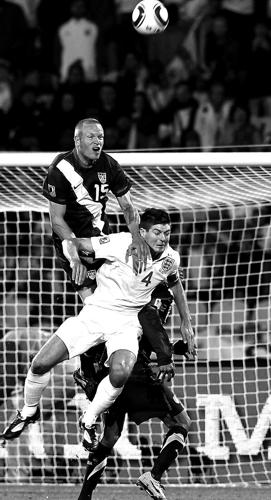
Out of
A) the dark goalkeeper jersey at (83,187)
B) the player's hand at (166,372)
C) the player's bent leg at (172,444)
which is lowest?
the player's bent leg at (172,444)

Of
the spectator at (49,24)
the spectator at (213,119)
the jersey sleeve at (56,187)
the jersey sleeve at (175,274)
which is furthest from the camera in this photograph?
the spectator at (49,24)

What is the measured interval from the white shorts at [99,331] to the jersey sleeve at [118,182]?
82cm

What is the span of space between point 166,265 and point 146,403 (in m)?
1.03

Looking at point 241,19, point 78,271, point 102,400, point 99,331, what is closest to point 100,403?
point 102,400

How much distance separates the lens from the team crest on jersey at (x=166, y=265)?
28.4ft

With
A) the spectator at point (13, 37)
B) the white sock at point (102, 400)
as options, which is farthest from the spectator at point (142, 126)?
the white sock at point (102, 400)

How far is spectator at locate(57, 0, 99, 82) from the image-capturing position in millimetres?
14609

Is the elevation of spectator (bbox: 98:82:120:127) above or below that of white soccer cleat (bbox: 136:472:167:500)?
above

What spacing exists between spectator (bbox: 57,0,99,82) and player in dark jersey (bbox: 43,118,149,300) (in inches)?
234

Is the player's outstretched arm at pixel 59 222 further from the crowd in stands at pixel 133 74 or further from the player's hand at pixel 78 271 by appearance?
the crowd in stands at pixel 133 74

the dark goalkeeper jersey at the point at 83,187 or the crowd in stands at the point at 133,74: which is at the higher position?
the crowd in stands at the point at 133,74

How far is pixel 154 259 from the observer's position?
8.64m

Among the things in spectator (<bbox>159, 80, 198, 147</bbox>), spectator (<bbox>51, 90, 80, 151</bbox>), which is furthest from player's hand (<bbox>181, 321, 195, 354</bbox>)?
spectator (<bbox>159, 80, 198, 147</bbox>)

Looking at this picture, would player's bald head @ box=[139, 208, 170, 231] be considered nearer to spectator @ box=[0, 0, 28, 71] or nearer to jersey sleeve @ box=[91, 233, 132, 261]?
jersey sleeve @ box=[91, 233, 132, 261]
